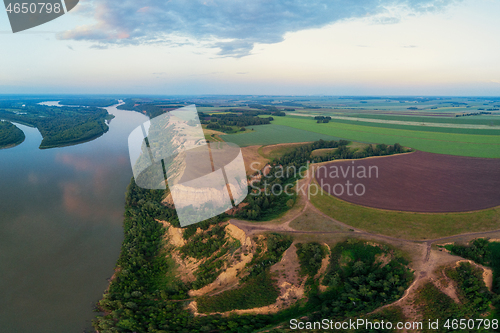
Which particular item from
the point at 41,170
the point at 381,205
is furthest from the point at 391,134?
the point at 41,170

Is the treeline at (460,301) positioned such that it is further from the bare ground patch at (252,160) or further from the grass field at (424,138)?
the grass field at (424,138)

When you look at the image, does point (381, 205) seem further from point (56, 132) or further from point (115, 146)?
point (56, 132)

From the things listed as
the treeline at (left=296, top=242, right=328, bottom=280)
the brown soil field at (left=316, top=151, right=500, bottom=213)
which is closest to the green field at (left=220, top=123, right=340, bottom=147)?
the brown soil field at (left=316, top=151, right=500, bottom=213)

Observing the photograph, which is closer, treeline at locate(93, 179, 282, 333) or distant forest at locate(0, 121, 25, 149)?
treeline at locate(93, 179, 282, 333)

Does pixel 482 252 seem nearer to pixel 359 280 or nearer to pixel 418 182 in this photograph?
pixel 359 280

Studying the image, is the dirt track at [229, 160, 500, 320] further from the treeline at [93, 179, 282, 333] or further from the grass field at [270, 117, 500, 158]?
the grass field at [270, 117, 500, 158]

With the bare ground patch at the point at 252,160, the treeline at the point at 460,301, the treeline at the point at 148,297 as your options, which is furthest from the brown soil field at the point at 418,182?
the treeline at the point at 148,297

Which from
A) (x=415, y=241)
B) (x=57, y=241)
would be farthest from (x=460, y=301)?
(x=57, y=241)

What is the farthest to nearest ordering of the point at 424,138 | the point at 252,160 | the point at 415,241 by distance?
1. the point at 424,138
2. the point at 252,160
3. the point at 415,241
